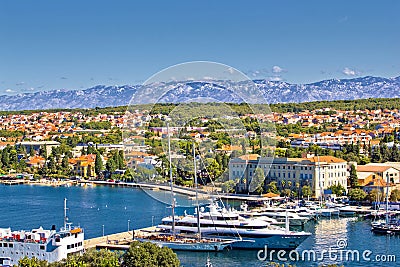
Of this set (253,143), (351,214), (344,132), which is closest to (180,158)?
(253,143)

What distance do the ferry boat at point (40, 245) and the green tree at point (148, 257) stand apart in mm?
936

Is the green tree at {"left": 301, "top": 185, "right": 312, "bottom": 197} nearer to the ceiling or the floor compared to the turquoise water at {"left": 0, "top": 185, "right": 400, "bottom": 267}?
nearer to the ceiling

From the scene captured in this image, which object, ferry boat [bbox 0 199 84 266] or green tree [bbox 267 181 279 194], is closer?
ferry boat [bbox 0 199 84 266]

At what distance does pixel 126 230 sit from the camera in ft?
36.3

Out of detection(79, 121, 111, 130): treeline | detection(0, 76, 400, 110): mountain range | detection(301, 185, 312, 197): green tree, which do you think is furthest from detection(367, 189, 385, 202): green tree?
detection(0, 76, 400, 110): mountain range

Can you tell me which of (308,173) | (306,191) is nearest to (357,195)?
(306,191)

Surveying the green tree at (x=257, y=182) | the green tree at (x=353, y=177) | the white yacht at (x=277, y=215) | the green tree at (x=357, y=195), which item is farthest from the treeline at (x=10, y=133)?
the white yacht at (x=277, y=215)

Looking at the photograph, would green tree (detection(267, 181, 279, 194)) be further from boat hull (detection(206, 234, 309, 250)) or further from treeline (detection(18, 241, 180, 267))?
treeline (detection(18, 241, 180, 267))

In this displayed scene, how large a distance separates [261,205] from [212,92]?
582 cm

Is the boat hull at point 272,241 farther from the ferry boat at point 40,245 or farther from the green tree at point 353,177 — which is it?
the green tree at point 353,177

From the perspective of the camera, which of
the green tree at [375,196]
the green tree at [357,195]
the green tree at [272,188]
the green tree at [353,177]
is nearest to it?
the green tree at [375,196]

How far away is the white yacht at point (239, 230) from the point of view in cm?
971

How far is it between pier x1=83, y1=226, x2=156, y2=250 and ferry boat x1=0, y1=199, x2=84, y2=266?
1394mm

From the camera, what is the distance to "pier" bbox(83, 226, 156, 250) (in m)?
9.35
